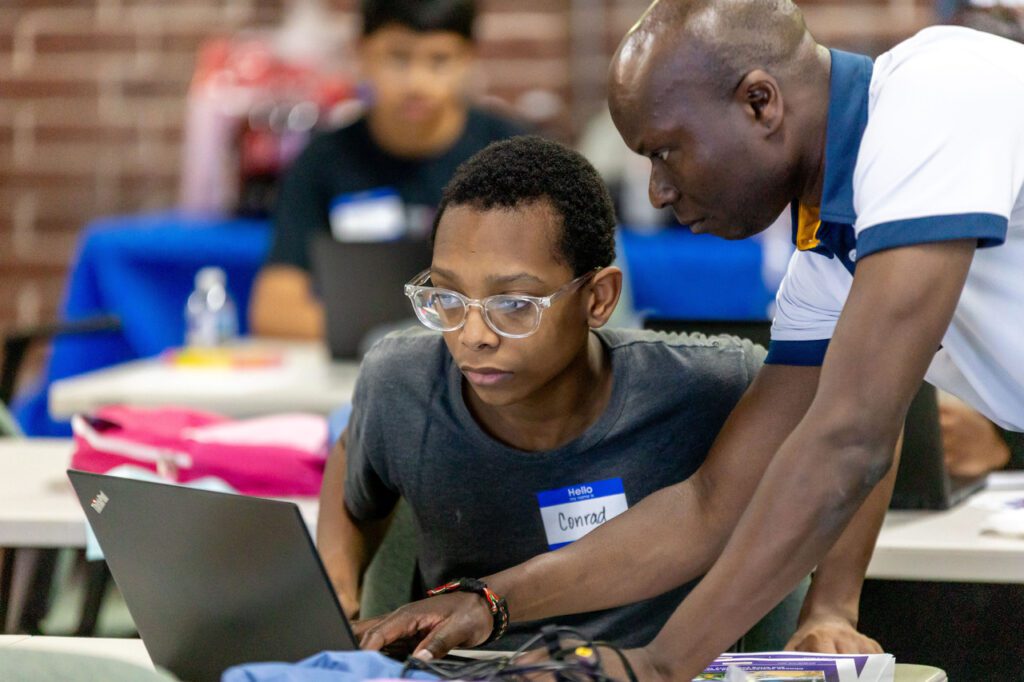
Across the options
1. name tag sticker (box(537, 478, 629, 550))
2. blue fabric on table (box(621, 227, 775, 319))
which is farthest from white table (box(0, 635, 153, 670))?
blue fabric on table (box(621, 227, 775, 319))

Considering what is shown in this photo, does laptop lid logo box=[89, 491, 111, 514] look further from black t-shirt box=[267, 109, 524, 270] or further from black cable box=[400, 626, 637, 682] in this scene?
black t-shirt box=[267, 109, 524, 270]

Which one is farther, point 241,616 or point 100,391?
point 100,391

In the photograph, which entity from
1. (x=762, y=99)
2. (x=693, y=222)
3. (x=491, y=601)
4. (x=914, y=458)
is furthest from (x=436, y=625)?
(x=914, y=458)

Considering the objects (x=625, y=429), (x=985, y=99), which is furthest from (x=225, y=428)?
(x=985, y=99)

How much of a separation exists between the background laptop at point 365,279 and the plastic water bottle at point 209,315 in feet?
1.41

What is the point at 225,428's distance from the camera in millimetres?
2135

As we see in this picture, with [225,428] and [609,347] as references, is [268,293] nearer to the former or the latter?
[225,428]

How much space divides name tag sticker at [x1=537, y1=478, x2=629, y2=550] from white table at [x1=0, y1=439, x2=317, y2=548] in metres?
0.36

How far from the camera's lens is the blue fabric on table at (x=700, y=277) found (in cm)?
378

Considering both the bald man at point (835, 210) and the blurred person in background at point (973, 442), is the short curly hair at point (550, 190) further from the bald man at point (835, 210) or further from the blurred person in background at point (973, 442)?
the blurred person in background at point (973, 442)

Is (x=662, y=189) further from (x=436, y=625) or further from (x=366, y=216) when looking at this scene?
(x=366, y=216)

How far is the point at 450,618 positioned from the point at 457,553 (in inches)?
11.7

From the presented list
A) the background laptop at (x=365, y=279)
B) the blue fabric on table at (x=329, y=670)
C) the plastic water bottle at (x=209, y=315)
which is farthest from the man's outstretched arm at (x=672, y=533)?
the plastic water bottle at (x=209, y=315)

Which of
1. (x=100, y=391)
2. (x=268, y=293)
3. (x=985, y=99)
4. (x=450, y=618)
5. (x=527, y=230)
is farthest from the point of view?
(x=268, y=293)
